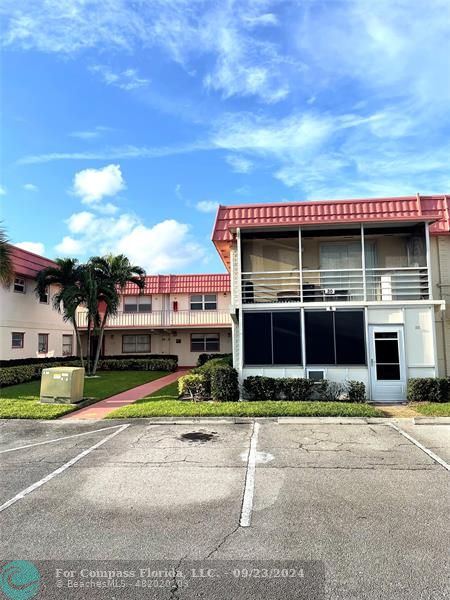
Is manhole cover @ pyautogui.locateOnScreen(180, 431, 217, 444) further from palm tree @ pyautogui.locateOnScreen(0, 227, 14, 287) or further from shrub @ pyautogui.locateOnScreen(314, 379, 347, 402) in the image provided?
palm tree @ pyautogui.locateOnScreen(0, 227, 14, 287)

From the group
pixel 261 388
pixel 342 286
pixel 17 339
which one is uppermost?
pixel 342 286

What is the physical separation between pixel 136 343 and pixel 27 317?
28.9ft

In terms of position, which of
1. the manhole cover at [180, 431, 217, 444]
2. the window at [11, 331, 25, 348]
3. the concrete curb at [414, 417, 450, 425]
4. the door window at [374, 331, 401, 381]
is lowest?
the manhole cover at [180, 431, 217, 444]

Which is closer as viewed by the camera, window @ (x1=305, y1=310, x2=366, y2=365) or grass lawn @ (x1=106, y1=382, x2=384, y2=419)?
grass lawn @ (x1=106, y1=382, x2=384, y2=419)

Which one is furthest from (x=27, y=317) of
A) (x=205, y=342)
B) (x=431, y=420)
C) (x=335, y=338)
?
(x=431, y=420)

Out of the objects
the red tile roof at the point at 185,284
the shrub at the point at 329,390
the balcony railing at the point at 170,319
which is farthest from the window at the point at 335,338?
the red tile roof at the point at 185,284

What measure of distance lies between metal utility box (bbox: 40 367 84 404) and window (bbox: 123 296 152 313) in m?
16.4

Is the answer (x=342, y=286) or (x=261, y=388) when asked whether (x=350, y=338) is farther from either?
(x=261, y=388)

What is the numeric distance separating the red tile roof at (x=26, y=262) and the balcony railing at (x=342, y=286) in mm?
12480

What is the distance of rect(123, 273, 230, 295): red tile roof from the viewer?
93.9 ft

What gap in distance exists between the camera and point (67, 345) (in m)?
26.0

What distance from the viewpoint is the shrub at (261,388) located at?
1232cm

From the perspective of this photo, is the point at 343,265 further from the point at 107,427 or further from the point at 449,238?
the point at 107,427

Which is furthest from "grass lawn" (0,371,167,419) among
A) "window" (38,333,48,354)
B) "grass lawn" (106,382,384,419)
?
"window" (38,333,48,354)
